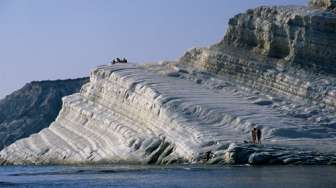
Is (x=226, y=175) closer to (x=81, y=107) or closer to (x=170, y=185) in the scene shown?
(x=170, y=185)

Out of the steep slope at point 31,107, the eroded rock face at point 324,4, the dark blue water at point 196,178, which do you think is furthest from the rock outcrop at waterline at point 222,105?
the steep slope at point 31,107

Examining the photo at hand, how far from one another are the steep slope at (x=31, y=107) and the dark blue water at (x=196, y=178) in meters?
101

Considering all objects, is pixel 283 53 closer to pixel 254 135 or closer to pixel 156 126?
pixel 156 126

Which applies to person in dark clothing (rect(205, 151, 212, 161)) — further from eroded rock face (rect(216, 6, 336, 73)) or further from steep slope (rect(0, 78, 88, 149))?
steep slope (rect(0, 78, 88, 149))

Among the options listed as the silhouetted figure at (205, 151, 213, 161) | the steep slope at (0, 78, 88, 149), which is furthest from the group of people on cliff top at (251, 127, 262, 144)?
the steep slope at (0, 78, 88, 149)

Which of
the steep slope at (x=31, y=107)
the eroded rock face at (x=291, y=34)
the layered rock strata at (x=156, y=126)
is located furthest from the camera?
the steep slope at (x=31, y=107)

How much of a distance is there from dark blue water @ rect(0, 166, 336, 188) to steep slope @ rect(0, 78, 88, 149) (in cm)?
10051

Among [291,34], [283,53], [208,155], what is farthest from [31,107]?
[208,155]

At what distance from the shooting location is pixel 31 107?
16300 cm

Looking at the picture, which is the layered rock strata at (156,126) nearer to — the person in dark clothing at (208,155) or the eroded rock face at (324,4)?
the person in dark clothing at (208,155)

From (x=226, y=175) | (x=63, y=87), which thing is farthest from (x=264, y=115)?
(x=63, y=87)

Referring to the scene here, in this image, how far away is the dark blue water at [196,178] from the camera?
1470 inches

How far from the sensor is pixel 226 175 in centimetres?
4278

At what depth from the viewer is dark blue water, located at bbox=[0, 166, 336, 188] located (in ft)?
123
